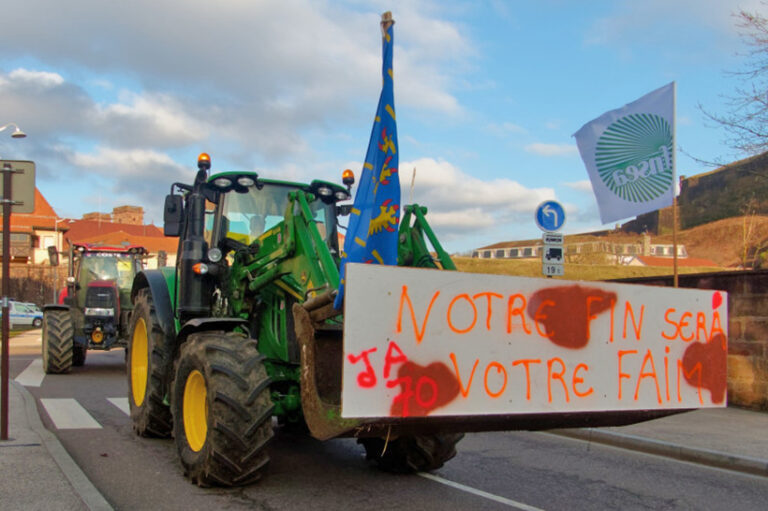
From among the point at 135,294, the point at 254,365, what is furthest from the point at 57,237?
the point at 254,365

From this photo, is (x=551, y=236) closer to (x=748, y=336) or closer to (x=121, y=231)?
(x=748, y=336)

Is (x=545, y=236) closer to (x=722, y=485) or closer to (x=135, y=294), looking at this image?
(x=722, y=485)

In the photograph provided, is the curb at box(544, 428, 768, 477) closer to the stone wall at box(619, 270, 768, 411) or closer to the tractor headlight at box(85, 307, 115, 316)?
the stone wall at box(619, 270, 768, 411)

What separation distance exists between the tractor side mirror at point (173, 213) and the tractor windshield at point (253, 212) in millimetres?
451

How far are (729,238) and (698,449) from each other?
87.5 metres

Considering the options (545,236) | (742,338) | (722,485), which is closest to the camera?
(722,485)

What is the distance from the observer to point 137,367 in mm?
8219

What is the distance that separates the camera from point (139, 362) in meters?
8.23

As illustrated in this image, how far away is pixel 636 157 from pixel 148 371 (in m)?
7.06

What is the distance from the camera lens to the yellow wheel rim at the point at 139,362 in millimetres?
7977

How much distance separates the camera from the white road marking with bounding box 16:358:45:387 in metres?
12.9

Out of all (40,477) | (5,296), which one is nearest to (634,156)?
(5,296)

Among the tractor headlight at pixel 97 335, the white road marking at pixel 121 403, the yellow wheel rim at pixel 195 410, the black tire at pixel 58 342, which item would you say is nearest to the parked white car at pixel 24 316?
the tractor headlight at pixel 97 335

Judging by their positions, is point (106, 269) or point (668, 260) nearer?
point (106, 269)
